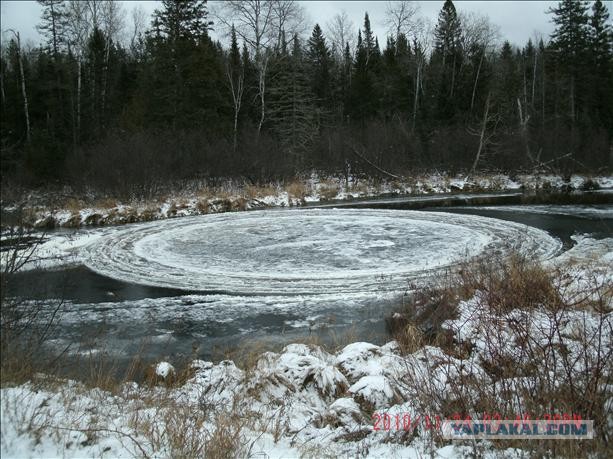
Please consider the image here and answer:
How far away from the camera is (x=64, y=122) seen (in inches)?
1364

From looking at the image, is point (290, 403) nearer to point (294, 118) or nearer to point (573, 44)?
point (294, 118)

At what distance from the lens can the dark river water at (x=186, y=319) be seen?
7.69m

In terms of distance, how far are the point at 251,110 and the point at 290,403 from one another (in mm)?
38367

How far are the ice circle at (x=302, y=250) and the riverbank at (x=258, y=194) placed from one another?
8.40 feet

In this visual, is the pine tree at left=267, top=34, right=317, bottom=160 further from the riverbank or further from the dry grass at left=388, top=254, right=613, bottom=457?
the dry grass at left=388, top=254, right=613, bottom=457

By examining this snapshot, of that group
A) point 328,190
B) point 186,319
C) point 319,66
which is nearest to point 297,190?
point 328,190

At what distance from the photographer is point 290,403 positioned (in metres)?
5.52

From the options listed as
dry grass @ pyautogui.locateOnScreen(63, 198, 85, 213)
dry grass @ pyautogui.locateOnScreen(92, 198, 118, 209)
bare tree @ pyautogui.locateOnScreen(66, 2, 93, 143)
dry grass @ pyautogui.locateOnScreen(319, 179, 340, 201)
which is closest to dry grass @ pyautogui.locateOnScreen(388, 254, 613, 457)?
dry grass @ pyautogui.locateOnScreen(92, 198, 118, 209)

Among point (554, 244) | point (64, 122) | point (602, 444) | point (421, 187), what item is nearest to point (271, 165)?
point (421, 187)

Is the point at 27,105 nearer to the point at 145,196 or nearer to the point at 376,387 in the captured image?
the point at 145,196

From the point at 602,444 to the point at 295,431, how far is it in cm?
267

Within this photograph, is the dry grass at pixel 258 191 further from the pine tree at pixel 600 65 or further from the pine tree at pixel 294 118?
the pine tree at pixel 600 65

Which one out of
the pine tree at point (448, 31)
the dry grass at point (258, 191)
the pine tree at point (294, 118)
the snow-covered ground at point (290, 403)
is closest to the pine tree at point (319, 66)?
the pine tree at point (294, 118)

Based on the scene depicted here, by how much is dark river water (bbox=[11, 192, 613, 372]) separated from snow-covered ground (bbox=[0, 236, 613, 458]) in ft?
2.94
